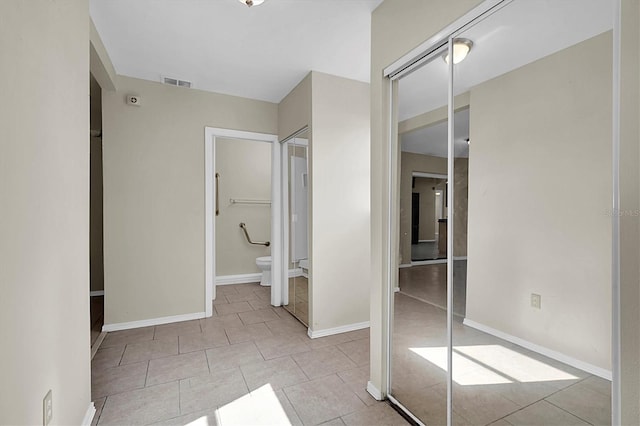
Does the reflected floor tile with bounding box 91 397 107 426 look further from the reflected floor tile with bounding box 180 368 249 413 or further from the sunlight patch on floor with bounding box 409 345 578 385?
the sunlight patch on floor with bounding box 409 345 578 385

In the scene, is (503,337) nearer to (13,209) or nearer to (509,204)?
(509,204)

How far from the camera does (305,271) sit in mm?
3322

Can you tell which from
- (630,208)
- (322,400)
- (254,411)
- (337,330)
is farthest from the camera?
(337,330)

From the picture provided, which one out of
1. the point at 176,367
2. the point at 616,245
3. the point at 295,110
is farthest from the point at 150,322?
the point at 616,245

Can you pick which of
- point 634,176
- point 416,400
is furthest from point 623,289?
point 416,400

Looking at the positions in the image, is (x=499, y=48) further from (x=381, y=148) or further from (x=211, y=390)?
(x=211, y=390)

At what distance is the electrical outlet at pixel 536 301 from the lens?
117 centimetres

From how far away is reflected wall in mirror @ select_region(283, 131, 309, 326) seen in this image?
3.30m

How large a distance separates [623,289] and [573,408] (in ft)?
1.56

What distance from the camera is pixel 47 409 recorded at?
1.19m

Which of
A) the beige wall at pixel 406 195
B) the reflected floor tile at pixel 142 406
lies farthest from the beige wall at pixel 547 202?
the reflected floor tile at pixel 142 406

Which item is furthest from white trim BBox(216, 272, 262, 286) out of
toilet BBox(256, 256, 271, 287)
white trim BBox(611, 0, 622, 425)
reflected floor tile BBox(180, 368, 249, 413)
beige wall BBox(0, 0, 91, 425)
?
white trim BBox(611, 0, 622, 425)

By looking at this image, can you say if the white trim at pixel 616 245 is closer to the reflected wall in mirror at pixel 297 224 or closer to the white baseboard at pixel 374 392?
the white baseboard at pixel 374 392

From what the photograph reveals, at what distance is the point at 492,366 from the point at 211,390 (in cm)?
179
